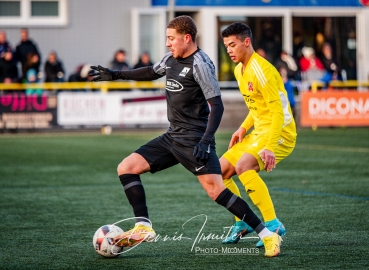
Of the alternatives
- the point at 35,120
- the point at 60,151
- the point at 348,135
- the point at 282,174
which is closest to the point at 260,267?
the point at 282,174

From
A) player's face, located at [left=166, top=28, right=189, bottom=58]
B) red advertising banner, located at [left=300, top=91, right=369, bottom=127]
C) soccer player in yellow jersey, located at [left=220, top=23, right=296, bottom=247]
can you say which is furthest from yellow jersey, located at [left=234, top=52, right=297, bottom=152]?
red advertising banner, located at [left=300, top=91, right=369, bottom=127]

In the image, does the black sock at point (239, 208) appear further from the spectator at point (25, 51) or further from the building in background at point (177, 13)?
the building in background at point (177, 13)

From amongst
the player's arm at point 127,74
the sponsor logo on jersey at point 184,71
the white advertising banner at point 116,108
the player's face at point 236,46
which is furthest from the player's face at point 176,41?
Result: the white advertising banner at point 116,108

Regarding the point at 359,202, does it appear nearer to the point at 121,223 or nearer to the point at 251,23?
the point at 121,223

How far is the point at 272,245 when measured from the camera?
6.30 meters

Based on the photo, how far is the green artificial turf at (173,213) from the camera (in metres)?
6.25

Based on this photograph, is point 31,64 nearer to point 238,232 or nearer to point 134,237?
point 238,232

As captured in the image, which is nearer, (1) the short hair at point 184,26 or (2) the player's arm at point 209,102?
(2) the player's arm at point 209,102

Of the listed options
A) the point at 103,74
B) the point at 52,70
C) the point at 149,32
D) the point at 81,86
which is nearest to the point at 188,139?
the point at 103,74

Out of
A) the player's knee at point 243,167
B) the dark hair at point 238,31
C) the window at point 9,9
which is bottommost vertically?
the player's knee at point 243,167

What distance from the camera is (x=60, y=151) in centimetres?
1714

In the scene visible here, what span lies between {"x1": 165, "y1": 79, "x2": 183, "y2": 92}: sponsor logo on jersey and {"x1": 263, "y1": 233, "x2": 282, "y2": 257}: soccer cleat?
51.0 inches

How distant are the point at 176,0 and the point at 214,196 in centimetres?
2062

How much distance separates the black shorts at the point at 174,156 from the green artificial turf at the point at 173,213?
25.9 inches
